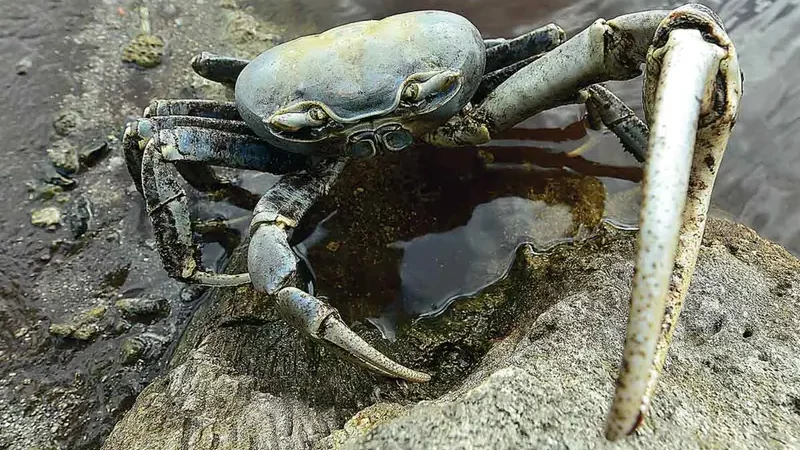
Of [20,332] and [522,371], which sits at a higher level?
[522,371]

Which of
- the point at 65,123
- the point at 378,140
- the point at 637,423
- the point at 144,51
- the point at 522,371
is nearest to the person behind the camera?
the point at 637,423

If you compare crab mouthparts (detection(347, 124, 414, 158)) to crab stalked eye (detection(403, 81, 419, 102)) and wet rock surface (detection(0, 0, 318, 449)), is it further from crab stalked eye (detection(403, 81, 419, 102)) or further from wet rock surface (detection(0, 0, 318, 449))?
wet rock surface (detection(0, 0, 318, 449))

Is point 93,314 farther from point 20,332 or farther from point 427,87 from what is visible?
point 427,87

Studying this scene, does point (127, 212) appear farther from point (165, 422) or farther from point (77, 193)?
point (165, 422)

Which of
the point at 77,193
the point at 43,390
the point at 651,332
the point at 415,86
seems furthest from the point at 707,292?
the point at 77,193

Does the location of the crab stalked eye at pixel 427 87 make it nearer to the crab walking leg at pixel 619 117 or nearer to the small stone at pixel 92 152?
the crab walking leg at pixel 619 117

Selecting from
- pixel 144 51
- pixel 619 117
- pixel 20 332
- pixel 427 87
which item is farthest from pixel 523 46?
pixel 20 332

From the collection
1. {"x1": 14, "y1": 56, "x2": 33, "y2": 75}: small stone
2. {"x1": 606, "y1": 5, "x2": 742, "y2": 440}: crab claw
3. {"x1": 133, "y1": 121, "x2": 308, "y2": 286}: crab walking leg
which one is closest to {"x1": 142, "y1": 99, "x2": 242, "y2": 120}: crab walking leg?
{"x1": 133, "y1": 121, "x2": 308, "y2": 286}: crab walking leg
